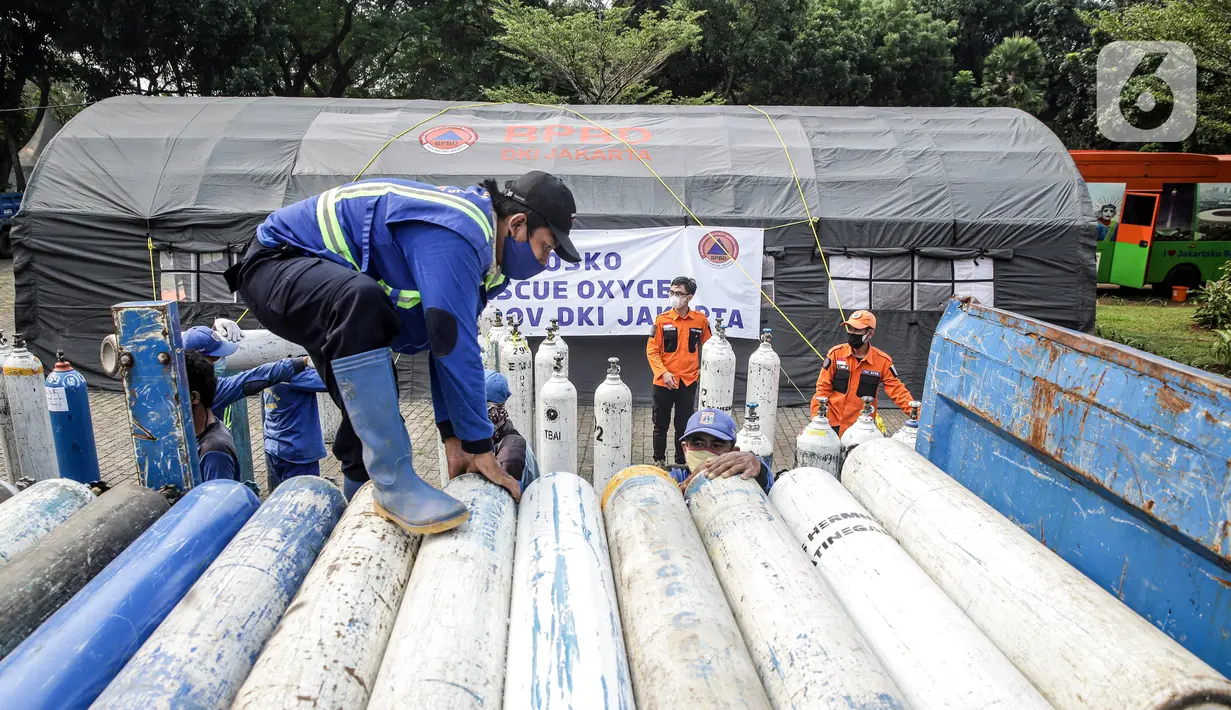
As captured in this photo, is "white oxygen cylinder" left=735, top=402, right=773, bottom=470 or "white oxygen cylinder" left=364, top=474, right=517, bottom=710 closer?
"white oxygen cylinder" left=364, top=474, right=517, bottom=710

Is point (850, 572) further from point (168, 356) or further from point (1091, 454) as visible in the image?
point (168, 356)

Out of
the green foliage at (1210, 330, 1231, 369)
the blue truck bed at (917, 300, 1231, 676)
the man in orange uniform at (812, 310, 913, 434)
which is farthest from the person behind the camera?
the green foliage at (1210, 330, 1231, 369)

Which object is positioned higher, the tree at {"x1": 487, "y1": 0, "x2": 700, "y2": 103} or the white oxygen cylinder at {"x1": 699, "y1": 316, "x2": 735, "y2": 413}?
the tree at {"x1": 487, "y1": 0, "x2": 700, "y2": 103}

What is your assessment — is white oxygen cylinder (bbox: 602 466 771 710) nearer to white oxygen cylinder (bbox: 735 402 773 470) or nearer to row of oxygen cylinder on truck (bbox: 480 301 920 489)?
white oxygen cylinder (bbox: 735 402 773 470)

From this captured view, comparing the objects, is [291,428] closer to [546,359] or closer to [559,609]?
[546,359]

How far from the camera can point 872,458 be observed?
334cm

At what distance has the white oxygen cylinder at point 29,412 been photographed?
5691 mm

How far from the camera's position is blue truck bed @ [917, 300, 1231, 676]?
6.77 ft

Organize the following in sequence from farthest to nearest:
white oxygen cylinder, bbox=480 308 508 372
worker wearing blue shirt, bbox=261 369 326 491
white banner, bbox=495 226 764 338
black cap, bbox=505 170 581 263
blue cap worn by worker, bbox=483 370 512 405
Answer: white banner, bbox=495 226 764 338
white oxygen cylinder, bbox=480 308 508 372
worker wearing blue shirt, bbox=261 369 326 491
blue cap worn by worker, bbox=483 370 512 405
black cap, bbox=505 170 581 263

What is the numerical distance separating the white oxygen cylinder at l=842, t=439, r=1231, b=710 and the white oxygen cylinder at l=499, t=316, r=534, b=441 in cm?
410

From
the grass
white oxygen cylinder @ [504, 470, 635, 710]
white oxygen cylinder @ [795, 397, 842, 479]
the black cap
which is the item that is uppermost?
the black cap

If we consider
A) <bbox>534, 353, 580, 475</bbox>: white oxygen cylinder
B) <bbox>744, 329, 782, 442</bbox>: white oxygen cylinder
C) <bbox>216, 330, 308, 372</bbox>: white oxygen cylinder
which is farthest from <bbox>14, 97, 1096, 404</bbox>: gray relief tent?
<bbox>216, 330, 308, 372</bbox>: white oxygen cylinder

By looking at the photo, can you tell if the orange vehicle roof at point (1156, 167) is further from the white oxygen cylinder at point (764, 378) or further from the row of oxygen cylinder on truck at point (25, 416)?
the row of oxygen cylinder on truck at point (25, 416)

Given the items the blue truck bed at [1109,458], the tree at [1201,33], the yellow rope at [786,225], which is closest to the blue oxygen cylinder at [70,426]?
the blue truck bed at [1109,458]
